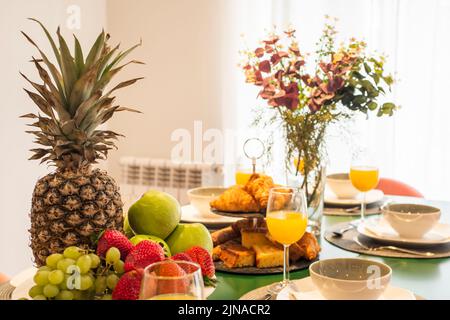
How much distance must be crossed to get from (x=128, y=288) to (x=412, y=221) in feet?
3.07

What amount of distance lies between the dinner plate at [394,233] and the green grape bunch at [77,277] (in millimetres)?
841

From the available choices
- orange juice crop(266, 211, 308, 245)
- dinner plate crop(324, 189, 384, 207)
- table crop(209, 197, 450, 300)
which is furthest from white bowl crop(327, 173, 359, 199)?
orange juice crop(266, 211, 308, 245)

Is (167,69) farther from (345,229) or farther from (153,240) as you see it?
(153,240)

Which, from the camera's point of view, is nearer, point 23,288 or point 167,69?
point 23,288

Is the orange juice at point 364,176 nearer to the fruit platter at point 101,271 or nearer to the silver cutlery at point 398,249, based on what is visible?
the silver cutlery at point 398,249

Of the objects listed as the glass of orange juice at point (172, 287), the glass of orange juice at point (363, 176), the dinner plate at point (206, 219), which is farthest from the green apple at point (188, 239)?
the glass of orange juice at point (363, 176)

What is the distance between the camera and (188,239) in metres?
1.38

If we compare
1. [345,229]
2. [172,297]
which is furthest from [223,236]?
[172,297]

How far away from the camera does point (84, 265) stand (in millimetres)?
1094

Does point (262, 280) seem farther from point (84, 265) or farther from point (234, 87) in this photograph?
point (234, 87)

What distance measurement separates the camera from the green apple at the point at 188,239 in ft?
4.52

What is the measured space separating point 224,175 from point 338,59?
2.25 m
